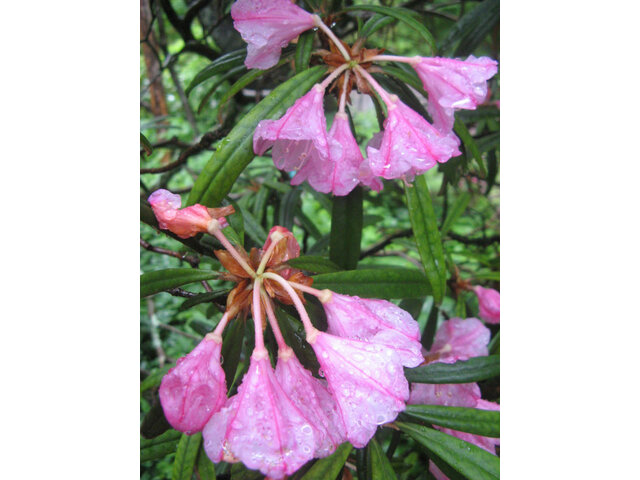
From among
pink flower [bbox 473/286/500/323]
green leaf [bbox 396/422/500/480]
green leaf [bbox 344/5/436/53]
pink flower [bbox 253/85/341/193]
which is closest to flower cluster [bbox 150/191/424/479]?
pink flower [bbox 253/85/341/193]

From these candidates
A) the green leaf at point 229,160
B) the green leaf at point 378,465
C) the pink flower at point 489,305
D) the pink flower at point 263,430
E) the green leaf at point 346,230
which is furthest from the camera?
the pink flower at point 489,305

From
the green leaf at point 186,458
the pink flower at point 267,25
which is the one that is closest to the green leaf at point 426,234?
the pink flower at point 267,25

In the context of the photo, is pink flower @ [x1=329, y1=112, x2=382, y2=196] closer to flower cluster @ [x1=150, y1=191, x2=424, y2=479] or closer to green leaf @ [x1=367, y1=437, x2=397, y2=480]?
flower cluster @ [x1=150, y1=191, x2=424, y2=479]

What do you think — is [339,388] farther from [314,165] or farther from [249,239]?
[249,239]

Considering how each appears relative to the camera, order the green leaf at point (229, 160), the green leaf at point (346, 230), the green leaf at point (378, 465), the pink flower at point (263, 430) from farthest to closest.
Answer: the green leaf at point (346, 230)
the green leaf at point (378, 465)
the green leaf at point (229, 160)
the pink flower at point (263, 430)

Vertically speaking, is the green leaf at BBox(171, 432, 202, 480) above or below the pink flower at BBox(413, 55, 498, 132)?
below

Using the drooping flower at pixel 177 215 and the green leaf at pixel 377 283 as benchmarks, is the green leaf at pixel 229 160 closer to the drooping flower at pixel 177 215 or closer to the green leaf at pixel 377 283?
the drooping flower at pixel 177 215
